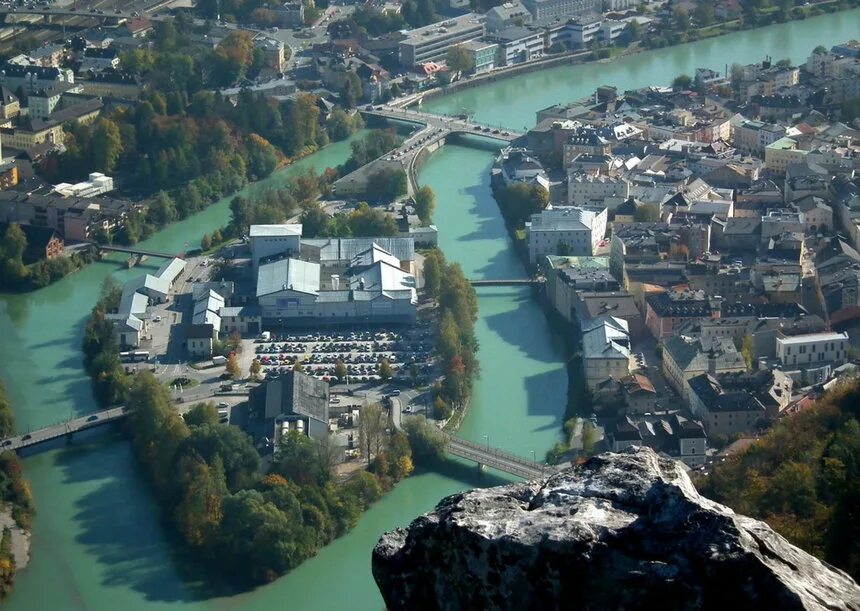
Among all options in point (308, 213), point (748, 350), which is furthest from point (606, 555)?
point (308, 213)

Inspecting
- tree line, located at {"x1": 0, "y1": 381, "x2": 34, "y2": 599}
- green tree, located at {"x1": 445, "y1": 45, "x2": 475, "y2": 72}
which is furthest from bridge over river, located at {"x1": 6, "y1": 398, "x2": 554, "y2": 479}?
green tree, located at {"x1": 445, "y1": 45, "x2": 475, "y2": 72}

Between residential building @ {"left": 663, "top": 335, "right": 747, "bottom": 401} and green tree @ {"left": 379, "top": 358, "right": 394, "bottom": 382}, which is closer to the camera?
residential building @ {"left": 663, "top": 335, "right": 747, "bottom": 401}

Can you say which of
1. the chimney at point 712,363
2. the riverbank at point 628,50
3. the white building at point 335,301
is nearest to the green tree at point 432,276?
the white building at point 335,301

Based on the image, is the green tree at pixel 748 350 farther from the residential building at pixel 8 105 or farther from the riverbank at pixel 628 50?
the residential building at pixel 8 105

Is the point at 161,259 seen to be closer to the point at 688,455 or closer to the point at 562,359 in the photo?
the point at 562,359

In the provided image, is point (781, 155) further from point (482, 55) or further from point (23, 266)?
point (23, 266)

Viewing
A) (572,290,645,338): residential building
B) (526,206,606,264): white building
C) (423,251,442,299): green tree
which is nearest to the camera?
(572,290,645,338): residential building

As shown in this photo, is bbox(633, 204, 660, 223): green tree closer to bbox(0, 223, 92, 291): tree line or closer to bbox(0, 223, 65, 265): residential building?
bbox(0, 223, 92, 291): tree line

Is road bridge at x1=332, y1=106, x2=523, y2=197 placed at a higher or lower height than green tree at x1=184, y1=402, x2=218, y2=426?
higher
